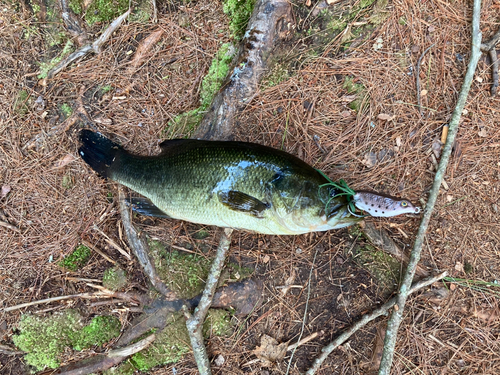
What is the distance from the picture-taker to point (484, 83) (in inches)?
130

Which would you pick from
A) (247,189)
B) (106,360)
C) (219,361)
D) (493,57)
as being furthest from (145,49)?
(493,57)

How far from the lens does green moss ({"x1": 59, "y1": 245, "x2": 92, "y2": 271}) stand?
3652 mm

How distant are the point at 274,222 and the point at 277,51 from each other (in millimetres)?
1938

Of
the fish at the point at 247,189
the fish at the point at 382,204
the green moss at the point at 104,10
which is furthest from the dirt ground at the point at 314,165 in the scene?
the fish at the point at 382,204

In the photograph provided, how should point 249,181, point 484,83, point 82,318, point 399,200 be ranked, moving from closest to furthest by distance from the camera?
point 399,200
point 249,181
point 484,83
point 82,318

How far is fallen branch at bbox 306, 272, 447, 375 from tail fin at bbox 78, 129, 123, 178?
320 centimetres

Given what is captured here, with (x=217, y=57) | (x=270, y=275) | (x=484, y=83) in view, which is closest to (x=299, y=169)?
(x=270, y=275)

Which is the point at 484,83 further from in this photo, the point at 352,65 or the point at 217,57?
the point at 217,57

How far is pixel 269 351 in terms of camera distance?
343 centimetres

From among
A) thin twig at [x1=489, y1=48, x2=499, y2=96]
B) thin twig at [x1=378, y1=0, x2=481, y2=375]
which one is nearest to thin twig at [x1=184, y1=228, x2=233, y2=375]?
thin twig at [x1=378, y1=0, x2=481, y2=375]

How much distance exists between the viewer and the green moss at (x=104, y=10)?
3688 mm

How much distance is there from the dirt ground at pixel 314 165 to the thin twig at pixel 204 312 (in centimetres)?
19

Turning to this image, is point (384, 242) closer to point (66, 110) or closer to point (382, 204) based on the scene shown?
point (382, 204)

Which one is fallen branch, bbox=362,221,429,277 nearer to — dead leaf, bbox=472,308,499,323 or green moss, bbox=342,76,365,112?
dead leaf, bbox=472,308,499,323
